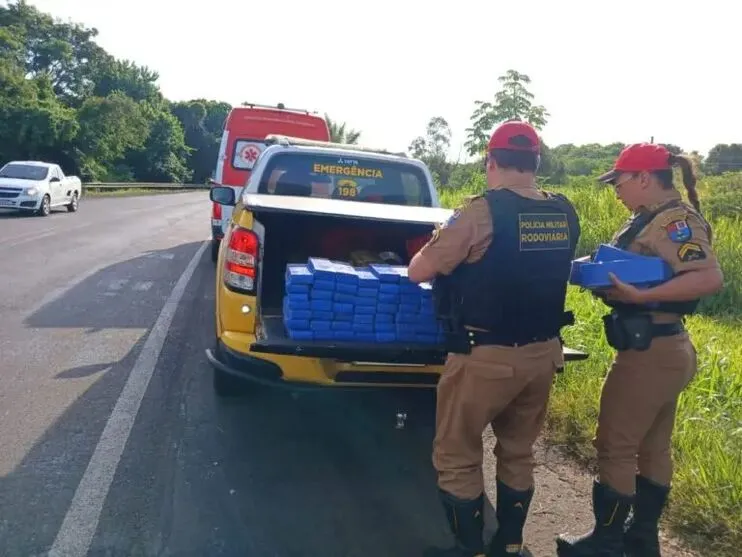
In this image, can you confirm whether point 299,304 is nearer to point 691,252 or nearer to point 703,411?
point 691,252

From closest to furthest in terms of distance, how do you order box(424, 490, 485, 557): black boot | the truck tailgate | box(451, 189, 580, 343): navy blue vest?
1. box(451, 189, 580, 343): navy blue vest
2. box(424, 490, 485, 557): black boot
3. the truck tailgate

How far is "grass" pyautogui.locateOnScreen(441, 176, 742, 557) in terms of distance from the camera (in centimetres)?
371

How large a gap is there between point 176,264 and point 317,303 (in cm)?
879

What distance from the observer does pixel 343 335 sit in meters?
4.01

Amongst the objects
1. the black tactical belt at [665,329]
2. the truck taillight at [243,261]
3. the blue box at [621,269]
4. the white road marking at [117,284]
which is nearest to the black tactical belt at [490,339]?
the blue box at [621,269]

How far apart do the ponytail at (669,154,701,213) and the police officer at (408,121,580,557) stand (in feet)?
1.73

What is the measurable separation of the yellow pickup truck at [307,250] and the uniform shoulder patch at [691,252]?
134 cm

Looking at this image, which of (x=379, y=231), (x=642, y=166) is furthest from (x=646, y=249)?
(x=379, y=231)

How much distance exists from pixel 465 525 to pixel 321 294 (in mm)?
1435

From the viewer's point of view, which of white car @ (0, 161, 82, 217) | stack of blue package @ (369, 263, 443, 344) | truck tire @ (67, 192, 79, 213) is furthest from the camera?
truck tire @ (67, 192, 79, 213)

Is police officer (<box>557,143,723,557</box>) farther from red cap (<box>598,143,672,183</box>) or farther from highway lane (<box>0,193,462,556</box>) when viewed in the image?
highway lane (<box>0,193,462,556</box>)

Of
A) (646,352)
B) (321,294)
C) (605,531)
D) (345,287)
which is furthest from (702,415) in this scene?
(321,294)

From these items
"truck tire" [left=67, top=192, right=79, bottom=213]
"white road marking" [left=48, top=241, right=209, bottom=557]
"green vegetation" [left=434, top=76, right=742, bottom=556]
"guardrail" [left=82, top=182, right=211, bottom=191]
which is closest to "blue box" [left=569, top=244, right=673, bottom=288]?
"green vegetation" [left=434, top=76, right=742, bottom=556]

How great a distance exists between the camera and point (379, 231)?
17.5ft
